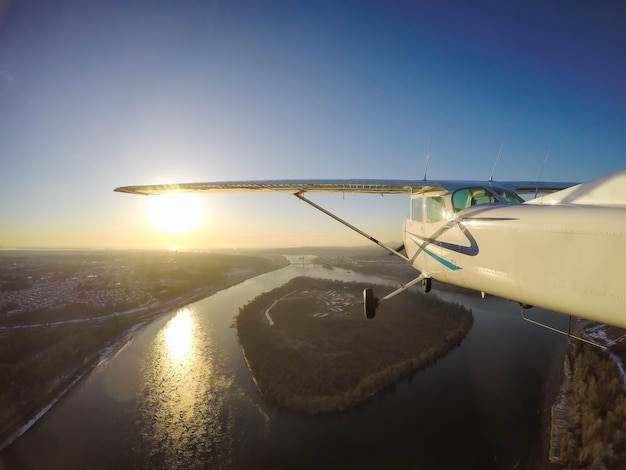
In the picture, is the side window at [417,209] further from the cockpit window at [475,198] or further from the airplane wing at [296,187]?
the cockpit window at [475,198]

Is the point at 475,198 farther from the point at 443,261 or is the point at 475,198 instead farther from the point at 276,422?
the point at 276,422

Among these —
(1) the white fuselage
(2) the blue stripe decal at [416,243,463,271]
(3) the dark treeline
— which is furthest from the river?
(1) the white fuselage

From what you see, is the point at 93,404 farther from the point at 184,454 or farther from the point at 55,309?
the point at 55,309

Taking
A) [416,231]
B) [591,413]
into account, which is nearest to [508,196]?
[416,231]

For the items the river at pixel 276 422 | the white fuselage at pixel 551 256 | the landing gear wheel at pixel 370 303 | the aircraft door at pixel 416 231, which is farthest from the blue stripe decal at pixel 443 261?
the river at pixel 276 422

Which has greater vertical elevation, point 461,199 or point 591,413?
point 461,199
